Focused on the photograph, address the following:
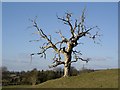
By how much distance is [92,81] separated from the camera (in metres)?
28.7

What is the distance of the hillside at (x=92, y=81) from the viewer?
1065 inches

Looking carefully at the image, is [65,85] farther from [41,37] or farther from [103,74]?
[41,37]

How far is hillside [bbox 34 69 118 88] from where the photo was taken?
27061 mm

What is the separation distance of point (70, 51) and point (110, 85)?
8.17 meters

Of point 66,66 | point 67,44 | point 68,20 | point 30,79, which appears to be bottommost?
point 30,79

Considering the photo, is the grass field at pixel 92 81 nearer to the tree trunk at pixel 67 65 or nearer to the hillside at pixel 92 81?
the hillside at pixel 92 81

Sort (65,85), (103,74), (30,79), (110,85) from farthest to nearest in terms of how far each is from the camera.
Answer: (30,79)
(103,74)
(65,85)
(110,85)

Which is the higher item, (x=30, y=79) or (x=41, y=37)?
(x=41, y=37)

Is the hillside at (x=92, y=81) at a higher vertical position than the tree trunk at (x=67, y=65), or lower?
lower

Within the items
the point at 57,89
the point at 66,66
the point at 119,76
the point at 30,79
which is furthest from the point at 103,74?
the point at 30,79

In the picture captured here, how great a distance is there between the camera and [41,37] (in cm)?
3512

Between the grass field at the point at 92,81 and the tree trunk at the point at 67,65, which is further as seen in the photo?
the tree trunk at the point at 67,65

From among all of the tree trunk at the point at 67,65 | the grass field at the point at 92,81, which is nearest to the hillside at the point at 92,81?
the grass field at the point at 92,81

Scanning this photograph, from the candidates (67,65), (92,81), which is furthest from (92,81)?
(67,65)
